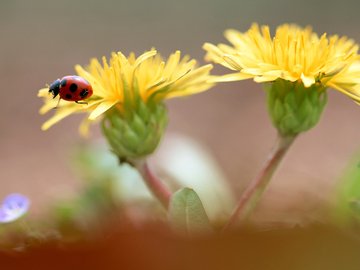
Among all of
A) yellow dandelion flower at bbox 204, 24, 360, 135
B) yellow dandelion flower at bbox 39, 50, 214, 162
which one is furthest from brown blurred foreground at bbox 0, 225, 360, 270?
yellow dandelion flower at bbox 39, 50, 214, 162

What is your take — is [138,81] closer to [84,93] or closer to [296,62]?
[84,93]

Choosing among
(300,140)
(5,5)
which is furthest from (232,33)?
(5,5)

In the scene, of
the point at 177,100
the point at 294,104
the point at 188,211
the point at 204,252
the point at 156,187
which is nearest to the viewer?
the point at 204,252

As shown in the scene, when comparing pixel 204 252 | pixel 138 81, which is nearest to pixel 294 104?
pixel 138 81

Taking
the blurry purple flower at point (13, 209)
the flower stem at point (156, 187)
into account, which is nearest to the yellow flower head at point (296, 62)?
the flower stem at point (156, 187)

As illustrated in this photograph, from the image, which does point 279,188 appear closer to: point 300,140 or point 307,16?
point 300,140

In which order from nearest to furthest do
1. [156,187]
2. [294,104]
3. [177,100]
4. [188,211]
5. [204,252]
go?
[204,252] < [188,211] < [294,104] < [156,187] < [177,100]
